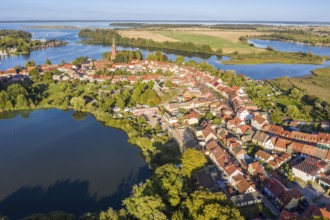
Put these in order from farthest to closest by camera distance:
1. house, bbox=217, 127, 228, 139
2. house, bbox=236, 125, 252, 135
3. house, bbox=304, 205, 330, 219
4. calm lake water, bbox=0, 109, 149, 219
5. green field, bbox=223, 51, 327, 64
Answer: green field, bbox=223, 51, 327, 64, house, bbox=236, 125, 252, 135, house, bbox=217, 127, 228, 139, calm lake water, bbox=0, 109, 149, 219, house, bbox=304, 205, 330, 219

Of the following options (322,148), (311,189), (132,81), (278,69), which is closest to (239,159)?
(311,189)

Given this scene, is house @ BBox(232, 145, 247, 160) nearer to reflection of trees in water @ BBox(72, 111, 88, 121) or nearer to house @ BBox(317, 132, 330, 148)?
house @ BBox(317, 132, 330, 148)

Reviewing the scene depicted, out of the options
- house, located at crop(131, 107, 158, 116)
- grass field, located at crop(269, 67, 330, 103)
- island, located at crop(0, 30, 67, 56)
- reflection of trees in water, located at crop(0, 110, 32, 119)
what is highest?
island, located at crop(0, 30, 67, 56)

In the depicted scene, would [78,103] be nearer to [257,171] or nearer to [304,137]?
[257,171]

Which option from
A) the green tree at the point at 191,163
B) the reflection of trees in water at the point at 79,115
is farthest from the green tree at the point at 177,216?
the reflection of trees in water at the point at 79,115

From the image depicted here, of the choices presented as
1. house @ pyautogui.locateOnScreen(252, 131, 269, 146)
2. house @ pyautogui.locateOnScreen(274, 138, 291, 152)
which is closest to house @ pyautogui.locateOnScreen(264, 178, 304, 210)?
house @ pyautogui.locateOnScreen(274, 138, 291, 152)

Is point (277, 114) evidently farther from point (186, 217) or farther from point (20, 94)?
point (20, 94)

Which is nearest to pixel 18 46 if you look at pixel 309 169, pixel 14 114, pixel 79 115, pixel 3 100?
pixel 3 100

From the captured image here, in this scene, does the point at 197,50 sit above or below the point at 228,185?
above
